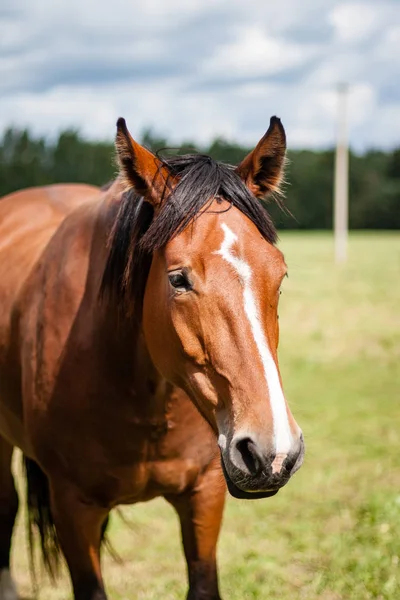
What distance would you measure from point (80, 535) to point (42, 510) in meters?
0.87

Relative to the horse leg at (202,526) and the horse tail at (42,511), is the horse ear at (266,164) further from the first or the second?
the horse tail at (42,511)

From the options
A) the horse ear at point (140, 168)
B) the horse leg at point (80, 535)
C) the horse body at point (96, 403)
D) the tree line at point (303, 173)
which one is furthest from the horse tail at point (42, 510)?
the tree line at point (303, 173)

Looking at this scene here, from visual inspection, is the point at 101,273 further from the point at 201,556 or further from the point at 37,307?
the point at 201,556

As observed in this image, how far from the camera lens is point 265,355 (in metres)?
2.12

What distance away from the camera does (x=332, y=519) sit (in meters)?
4.97

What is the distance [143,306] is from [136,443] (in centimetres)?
56

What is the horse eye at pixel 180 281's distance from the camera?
89.1 inches

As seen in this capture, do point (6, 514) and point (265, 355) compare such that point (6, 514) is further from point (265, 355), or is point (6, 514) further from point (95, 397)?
point (265, 355)

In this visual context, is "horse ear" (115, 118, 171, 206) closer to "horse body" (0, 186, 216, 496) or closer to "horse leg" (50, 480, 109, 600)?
"horse body" (0, 186, 216, 496)

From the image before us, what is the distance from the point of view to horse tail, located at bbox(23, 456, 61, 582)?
12.3ft

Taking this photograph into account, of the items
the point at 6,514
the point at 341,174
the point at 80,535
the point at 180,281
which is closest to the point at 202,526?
the point at 80,535

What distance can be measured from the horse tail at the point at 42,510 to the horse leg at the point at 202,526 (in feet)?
3.13

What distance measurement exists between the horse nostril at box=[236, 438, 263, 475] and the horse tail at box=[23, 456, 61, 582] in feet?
6.42

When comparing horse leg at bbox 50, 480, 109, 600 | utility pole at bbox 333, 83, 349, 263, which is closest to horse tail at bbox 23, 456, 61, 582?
horse leg at bbox 50, 480, 109, 600
